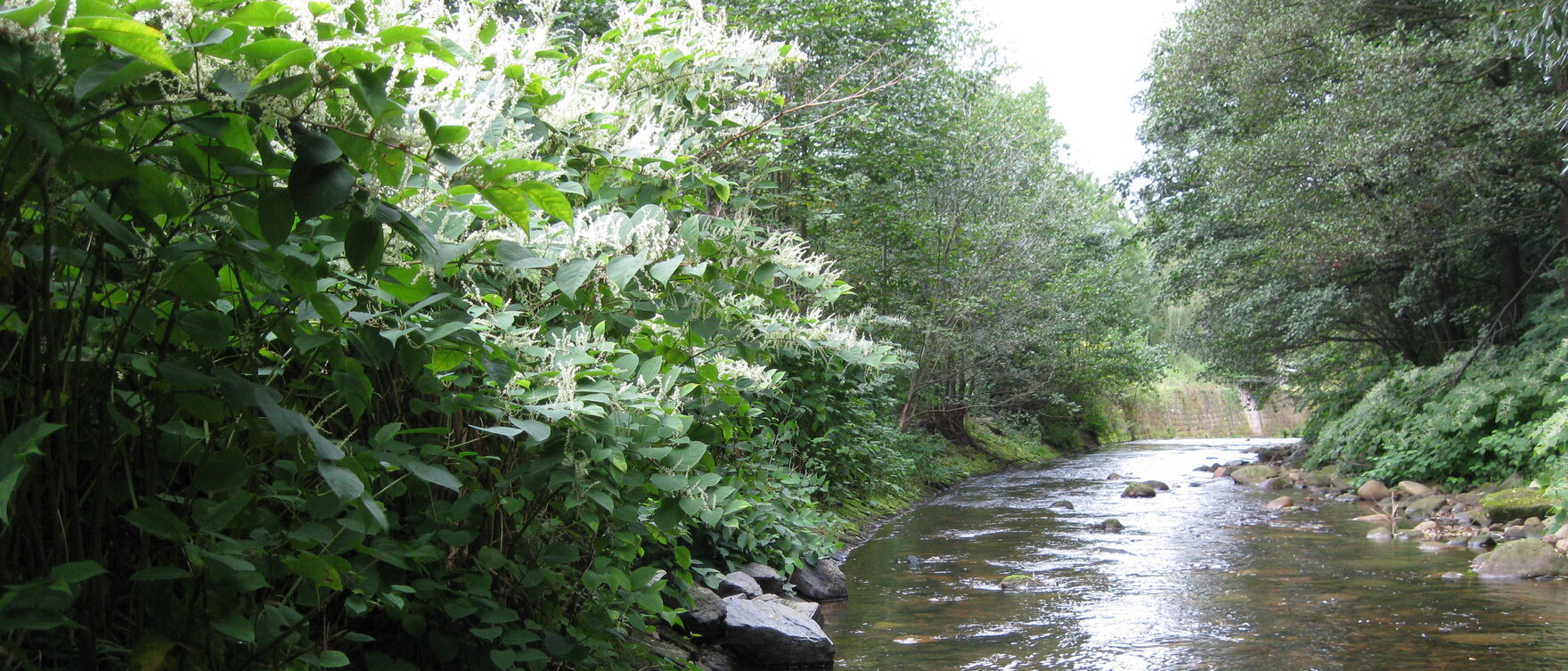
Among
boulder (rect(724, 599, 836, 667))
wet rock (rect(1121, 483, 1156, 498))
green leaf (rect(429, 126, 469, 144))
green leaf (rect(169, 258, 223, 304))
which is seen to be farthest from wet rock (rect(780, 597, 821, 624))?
wet rock (rect(1121, 483, 1156, 498))

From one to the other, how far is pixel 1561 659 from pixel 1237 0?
13.0 meters

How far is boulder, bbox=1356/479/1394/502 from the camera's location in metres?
12.8

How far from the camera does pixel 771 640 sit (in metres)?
5.20

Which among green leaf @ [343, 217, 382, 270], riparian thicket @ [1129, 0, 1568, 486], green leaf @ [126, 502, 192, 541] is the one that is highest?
riparian thicket @ [1129, 0, 1568, 486]

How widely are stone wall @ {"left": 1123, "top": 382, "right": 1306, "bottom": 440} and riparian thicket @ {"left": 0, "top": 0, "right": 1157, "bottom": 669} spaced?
3544cm

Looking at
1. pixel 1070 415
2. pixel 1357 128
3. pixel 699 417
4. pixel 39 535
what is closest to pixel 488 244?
pixel 39 535

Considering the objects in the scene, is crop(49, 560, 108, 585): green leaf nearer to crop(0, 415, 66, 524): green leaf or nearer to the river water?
crop(0, 415, 66, 524): green leaf

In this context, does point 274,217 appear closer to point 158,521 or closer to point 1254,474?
point 158,521

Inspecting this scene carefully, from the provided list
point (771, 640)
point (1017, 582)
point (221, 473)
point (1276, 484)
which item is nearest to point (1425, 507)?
point (1276, 484)

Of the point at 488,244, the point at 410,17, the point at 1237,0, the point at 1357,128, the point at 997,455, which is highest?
the point at 1237,0

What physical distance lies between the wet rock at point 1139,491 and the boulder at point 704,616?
37.7 ft

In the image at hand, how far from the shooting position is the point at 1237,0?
15.8m

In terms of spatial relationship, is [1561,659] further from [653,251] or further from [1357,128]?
[1357,128]

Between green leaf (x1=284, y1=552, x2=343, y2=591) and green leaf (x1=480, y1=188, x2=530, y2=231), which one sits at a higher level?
green leaf (x1=480, y1=188, x2=530, y2=231)
